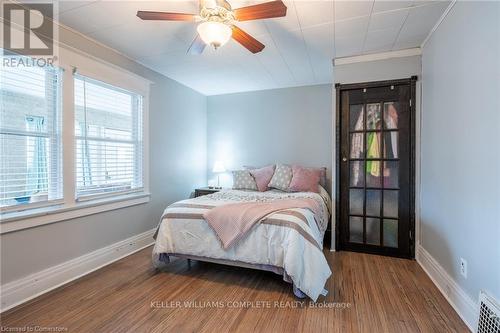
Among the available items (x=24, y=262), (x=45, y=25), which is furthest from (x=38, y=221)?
(x=45, y=25)

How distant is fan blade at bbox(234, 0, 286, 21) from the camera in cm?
158

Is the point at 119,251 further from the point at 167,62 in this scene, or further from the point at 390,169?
the point at 390,169

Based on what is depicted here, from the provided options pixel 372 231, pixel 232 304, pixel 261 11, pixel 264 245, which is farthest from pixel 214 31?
pixel 372 231

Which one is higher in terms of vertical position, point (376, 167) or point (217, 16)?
point (217, 16)

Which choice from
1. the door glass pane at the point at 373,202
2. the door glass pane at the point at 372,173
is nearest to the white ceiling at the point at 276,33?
the door glass pane at the point at 372,173

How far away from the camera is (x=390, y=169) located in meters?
2.88

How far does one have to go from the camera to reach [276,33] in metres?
2.38

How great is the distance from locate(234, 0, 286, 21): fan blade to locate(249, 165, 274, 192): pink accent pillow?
2421 millimetres

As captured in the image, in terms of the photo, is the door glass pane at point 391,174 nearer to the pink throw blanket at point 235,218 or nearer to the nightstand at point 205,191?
the pink throw blanket at point 235,218

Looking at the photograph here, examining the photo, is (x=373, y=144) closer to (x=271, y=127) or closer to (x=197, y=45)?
(x=271, y=127)

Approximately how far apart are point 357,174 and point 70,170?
3.11m

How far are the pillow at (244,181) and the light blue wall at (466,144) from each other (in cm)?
221

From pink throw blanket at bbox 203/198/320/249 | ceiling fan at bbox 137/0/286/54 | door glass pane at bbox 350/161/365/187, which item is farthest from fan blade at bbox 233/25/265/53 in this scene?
door glass pane at bbox 350/161/365/187

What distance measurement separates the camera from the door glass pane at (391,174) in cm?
286
